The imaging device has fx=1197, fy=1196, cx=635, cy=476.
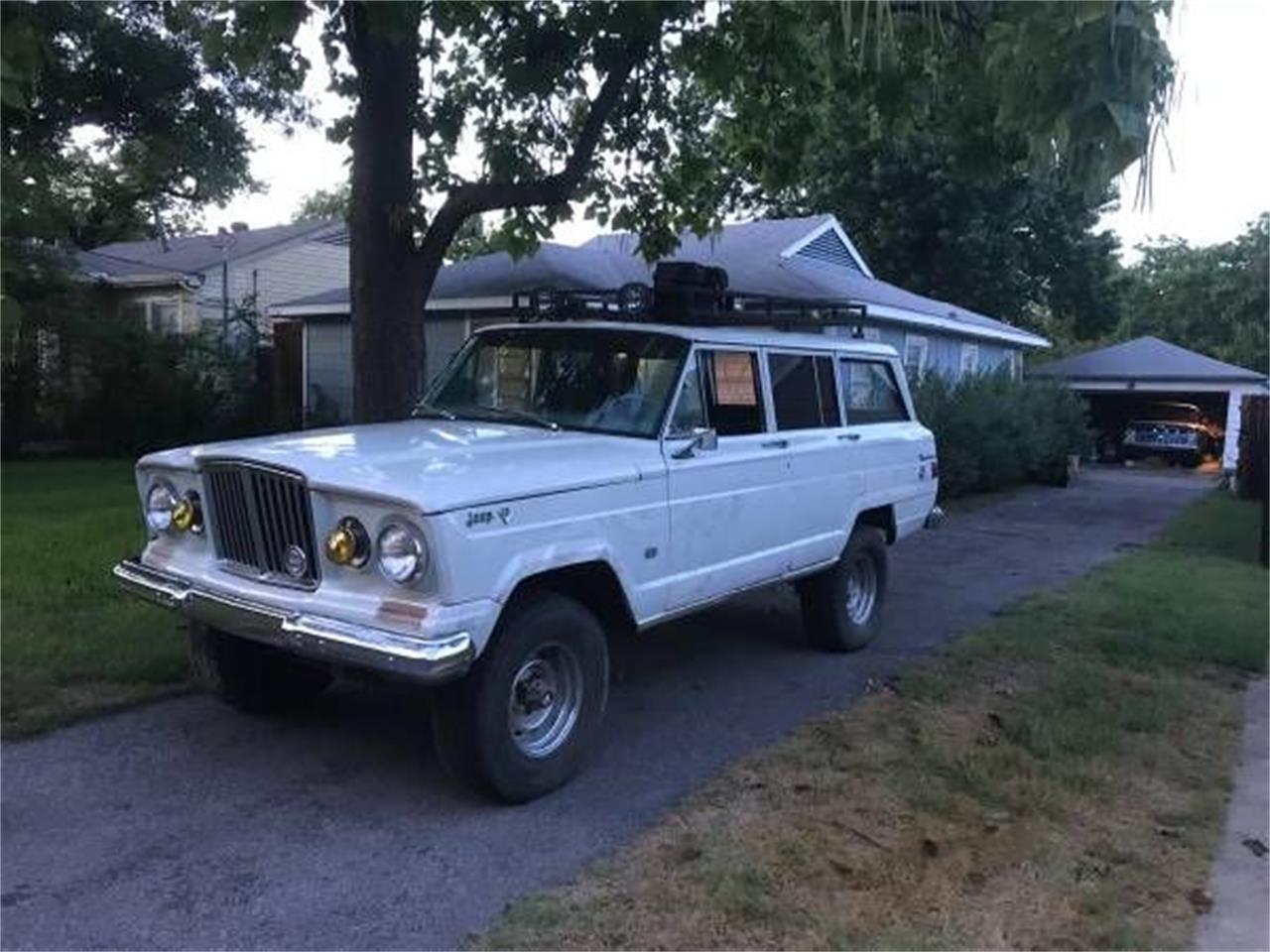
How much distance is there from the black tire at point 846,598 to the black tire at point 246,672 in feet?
10.5

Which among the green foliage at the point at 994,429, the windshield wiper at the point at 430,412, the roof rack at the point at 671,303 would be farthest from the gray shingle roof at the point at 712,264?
the windshield wiper at the point at 430,412

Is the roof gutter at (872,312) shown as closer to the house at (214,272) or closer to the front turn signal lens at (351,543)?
the house at (214,272)

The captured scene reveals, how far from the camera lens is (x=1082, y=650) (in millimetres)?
7902

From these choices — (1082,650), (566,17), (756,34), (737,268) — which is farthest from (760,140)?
(737,268)

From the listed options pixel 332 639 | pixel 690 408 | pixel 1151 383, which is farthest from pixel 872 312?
pixel 1151 383

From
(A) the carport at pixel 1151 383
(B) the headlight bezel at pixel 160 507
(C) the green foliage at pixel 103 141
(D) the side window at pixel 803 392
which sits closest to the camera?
(B) the headlight bezel at pixel 160 507

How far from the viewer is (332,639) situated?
14.2 ft

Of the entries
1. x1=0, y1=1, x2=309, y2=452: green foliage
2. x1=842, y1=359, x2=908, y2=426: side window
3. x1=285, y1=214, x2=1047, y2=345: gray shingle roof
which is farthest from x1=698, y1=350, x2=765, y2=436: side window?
x1=285, y1=214, x2=1047, y2=345: gray shingle roof

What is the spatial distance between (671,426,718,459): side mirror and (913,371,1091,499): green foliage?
37.3 ft

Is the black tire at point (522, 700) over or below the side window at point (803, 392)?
below

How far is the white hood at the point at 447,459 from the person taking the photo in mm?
4418

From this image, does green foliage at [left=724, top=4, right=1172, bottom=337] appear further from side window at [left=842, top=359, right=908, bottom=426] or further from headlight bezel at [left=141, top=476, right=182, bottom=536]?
headlight bezel at [left=141, top=476, right=182, bottom=536]

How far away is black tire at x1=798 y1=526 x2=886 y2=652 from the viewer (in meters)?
7.49

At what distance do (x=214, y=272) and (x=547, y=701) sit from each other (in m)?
23.7
